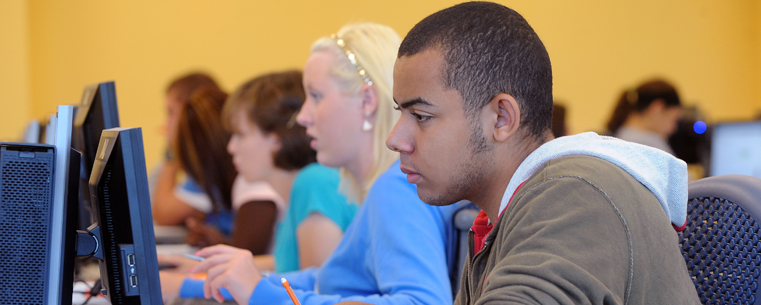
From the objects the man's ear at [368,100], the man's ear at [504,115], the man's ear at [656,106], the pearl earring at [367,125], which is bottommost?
the man's ear at [656,106]

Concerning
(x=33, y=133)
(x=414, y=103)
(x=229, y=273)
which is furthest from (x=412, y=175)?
(x=33, y=133)

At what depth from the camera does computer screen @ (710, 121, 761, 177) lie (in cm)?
241

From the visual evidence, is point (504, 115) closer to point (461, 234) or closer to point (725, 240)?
point (725, 240)

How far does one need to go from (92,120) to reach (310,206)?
651 mm

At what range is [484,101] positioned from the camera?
712 millimetres

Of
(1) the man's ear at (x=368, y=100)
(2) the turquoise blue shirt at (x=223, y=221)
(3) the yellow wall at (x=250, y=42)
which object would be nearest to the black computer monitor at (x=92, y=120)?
(1) the man's ear at (x=368, y=100)

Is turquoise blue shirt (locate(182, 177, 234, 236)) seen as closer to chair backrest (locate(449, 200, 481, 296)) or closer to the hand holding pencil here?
the hand holding pencil

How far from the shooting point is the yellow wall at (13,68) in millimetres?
4184

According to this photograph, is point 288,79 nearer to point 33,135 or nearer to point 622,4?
point 33,135

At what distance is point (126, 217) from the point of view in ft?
2.34

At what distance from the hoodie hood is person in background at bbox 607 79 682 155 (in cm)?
320

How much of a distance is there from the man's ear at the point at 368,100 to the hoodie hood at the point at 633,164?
2.43 ft

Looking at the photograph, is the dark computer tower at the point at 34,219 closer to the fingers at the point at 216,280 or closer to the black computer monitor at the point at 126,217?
the black computer monitor at the point at 126,217

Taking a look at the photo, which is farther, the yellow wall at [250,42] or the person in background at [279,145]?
the yellow wall at [250,42]
